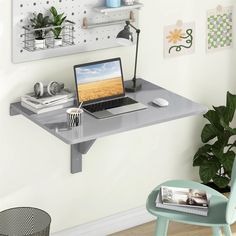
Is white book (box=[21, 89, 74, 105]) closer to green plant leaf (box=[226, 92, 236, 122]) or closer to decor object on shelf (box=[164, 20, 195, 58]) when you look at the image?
decor object on shelf (box=[164, 20, 195, 58])

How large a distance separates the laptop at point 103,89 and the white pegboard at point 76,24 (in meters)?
0.12

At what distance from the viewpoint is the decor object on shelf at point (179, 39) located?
4.57 meters

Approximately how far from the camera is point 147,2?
14.5 feet

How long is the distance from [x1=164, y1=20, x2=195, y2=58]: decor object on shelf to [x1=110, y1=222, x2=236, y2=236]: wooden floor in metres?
1.02

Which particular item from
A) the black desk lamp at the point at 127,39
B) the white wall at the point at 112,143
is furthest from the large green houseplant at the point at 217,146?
the black desk lamp at the point at 127,39

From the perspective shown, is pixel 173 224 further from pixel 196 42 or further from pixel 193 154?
pixel 196 42

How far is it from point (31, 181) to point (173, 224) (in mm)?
1014

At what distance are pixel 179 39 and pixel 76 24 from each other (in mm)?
732

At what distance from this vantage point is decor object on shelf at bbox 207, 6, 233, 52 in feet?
15.6

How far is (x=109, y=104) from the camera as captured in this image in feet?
13.7

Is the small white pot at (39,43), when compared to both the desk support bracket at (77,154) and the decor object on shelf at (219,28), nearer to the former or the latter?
the desk support bracket at (77,154)

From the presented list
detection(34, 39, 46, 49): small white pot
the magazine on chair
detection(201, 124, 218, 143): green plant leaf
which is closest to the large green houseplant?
detection(201, 124, 218, 143): green plant leaf

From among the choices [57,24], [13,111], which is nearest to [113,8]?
[57,24]

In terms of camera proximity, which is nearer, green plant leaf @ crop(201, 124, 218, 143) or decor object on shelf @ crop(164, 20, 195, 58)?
decor object on shelf @ crop(164, 20, 195, 58)
